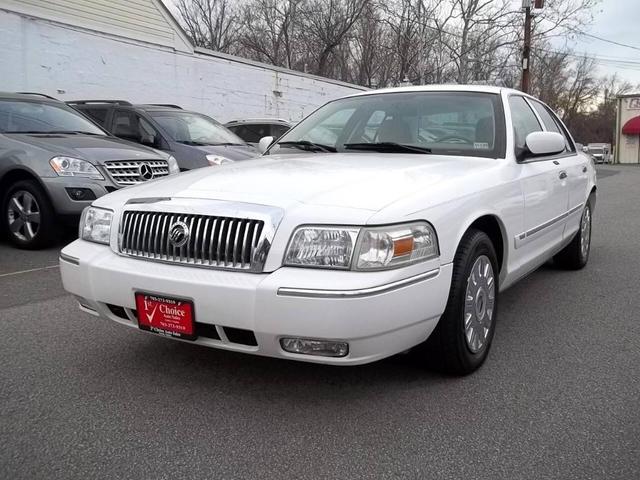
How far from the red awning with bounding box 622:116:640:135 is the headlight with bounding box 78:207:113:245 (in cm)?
4803

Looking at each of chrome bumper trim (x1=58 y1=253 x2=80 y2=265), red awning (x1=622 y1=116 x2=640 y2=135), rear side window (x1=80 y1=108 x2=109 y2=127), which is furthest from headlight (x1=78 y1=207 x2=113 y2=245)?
red awning (x1=622 y1=116 x2=640 y2=135)

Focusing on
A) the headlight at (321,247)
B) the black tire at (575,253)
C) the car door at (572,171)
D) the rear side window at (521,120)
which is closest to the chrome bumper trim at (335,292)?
the headlight at (321,247)

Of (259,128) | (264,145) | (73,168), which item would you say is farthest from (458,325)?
(259,128)

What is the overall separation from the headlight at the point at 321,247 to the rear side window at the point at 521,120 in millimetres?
1921

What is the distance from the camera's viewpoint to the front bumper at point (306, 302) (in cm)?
245

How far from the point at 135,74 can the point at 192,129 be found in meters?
5.57

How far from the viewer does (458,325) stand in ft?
9.71

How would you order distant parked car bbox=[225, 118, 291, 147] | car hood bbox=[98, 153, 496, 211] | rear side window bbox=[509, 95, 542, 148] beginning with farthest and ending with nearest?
1. distant parked car bbox=[225, 118, 291, 147]
2. rear side window bbox=[509, 95, 542, 148]
3. car hood bbox=[98, 153, 496, 211]

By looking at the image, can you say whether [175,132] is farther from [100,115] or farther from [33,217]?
[33,217]

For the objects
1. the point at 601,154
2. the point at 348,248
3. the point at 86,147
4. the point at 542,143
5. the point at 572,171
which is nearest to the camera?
the point at 348,248

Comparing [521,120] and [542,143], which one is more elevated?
[521,120]

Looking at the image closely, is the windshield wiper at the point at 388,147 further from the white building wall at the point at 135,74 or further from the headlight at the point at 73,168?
the white building wall at the point at 135,74

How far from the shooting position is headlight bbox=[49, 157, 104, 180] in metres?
6.25

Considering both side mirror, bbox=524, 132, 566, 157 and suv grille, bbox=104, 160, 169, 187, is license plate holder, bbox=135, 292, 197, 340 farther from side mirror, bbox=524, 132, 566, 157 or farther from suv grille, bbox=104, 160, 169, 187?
suv grille, bbox=104, 160, 169, 187
